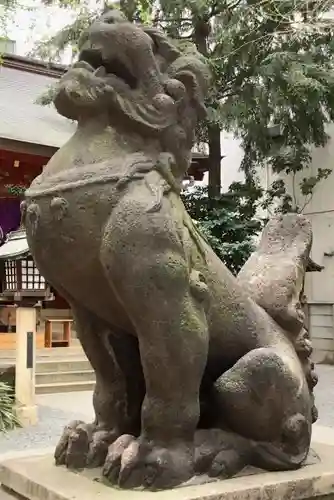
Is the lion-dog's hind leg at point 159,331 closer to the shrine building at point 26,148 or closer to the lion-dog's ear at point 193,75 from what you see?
the lion-dog's ear at point 193,75

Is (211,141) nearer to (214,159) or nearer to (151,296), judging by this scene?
(214,159)

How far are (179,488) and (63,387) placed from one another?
5.91 m

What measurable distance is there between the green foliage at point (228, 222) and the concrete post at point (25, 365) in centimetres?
313

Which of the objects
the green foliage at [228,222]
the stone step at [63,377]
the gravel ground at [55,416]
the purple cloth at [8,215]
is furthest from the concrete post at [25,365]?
the purple cloth at [8,215]

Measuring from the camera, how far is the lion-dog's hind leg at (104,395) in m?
1.76

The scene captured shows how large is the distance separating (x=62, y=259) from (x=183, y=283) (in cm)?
31

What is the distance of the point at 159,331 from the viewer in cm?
158

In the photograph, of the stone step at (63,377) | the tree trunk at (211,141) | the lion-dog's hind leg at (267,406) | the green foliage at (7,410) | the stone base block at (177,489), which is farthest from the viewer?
the tree trunk at (211,141)

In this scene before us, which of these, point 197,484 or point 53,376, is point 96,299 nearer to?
point 197,484

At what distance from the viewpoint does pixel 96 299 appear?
1671mm

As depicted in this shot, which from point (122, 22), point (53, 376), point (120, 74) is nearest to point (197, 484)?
point (120, 74)

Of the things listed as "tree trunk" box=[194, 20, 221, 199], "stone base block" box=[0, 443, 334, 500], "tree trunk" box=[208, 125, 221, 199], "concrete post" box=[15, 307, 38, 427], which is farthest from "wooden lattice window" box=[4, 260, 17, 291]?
"stone base block" box=[0, 443, 334, 500]

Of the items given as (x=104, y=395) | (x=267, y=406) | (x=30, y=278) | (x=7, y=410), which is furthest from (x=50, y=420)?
(x=267, y=406)

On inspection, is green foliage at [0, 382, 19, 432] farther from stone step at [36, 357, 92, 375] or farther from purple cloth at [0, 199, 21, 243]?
purple cloth at [0, 199, 21, 243]
